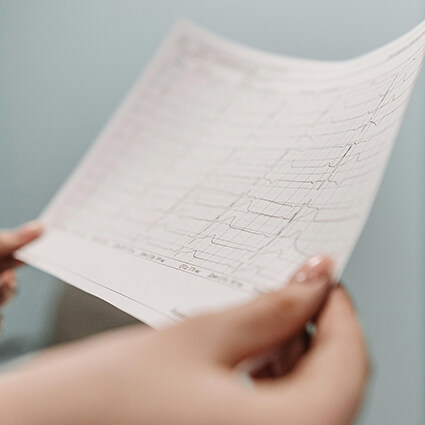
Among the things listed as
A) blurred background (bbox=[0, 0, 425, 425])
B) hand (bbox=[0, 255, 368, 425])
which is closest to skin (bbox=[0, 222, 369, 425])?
hand (bbox=[0, 255, 368, 425])

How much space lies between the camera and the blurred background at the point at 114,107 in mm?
468

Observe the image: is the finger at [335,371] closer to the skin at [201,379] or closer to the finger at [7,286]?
the skin at [201,379]

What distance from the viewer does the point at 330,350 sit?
238mm

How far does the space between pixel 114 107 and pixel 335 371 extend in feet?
1.66

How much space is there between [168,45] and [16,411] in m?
0.43

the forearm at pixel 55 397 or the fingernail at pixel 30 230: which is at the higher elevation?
the fingernail at pixel 30 230

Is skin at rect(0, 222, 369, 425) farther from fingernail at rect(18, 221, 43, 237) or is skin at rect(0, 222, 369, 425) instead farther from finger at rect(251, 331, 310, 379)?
fingernail at rect(18, 221, 43, 237)

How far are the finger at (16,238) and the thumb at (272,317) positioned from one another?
30 centimetres

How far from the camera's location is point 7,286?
0.55m

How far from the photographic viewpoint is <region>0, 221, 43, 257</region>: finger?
495 mm

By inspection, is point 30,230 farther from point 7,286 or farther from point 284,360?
point 284,360

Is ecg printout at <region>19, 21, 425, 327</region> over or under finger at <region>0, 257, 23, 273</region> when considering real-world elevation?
over

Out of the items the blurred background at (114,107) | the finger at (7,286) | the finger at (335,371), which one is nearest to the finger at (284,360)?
the finger at (335,371)

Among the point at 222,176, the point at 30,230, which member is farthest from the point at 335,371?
the point at 30,230
